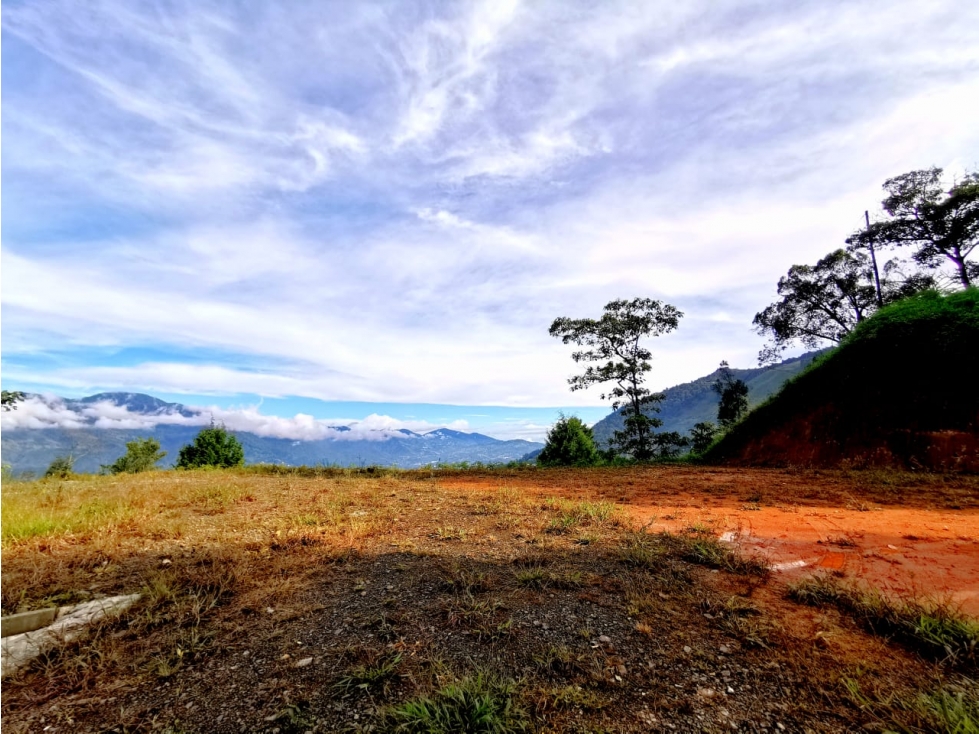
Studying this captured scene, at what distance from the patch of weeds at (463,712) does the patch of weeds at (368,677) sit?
0.35 meters

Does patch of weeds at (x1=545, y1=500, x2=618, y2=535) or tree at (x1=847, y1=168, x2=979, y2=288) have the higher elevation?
tree at (x1=847, y1=168, x2=979, y2=288)

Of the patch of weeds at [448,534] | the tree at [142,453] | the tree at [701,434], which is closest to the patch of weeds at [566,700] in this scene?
the patch of weeds at [448,534]

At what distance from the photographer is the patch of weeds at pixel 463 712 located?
2.67 metres

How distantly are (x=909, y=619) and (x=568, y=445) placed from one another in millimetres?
18992

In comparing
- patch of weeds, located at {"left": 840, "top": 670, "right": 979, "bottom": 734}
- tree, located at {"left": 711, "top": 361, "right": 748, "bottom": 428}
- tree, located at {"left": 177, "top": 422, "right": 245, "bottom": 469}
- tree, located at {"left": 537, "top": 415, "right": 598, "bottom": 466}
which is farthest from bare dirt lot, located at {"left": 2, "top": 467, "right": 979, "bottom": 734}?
tree, located at {"left": 711, "top": 361, "right": 748, "bottom": 428}

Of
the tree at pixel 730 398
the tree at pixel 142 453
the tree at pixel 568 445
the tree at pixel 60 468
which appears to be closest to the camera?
the tree at pixel 60 468

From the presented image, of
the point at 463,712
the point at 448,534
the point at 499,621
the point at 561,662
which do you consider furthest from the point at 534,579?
the point at 448,534

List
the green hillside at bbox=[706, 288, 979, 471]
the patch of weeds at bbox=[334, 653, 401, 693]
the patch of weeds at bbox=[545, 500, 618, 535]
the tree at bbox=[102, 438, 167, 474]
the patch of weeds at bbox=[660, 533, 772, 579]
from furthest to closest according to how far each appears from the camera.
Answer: the tree at bbox=[102, 438, 167, 474], the green hillside at bbox=[706, 288, 979, 471], the patch of weeds at bbox=[545, 500, 618, 535], the patch of weeds at bbox=[660, 533, 772, 579], the patch of weeds at bbox=[334, 653, 401, 693]

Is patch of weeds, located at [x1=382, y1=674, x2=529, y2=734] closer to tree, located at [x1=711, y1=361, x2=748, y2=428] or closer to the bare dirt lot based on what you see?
the bare dirt lot

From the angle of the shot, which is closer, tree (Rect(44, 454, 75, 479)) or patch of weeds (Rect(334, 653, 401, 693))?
patch of weeds (Rect(334, 653, 401, 693))

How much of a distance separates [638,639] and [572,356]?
70.8 feet

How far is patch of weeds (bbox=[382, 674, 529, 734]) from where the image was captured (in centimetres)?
267

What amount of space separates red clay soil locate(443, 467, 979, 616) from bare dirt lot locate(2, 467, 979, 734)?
6 centimetres

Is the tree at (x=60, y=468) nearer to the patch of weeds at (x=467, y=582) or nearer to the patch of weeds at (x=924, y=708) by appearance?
the patch of weeds at (x=467, y=582)
